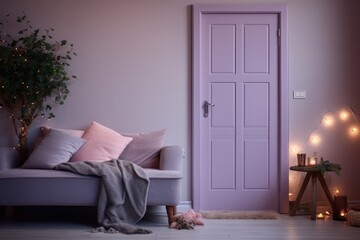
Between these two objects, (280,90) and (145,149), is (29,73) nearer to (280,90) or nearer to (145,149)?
(145,149)

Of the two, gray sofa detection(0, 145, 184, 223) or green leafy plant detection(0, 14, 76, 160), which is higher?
green leafy plant detection(0, 14, 76, 160)

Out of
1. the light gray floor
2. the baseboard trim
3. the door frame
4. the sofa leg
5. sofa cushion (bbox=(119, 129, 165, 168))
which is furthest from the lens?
the door frame

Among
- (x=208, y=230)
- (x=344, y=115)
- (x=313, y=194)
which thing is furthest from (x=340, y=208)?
(x=208, y=230)

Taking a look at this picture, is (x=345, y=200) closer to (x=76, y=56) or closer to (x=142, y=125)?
(x=142, y=125)

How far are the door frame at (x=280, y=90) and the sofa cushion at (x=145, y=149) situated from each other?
43 cm

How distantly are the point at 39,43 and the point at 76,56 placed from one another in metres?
0.42

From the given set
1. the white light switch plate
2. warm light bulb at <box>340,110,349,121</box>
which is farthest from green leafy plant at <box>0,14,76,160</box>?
warm light bulb at <box>340,110,349,121</box>

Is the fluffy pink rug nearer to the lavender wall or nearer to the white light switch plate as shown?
the lavender wall

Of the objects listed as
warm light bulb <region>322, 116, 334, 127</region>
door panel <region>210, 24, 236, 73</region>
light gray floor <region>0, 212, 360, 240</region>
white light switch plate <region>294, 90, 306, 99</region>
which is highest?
door panel <region>210, 24, 236, 73</region>

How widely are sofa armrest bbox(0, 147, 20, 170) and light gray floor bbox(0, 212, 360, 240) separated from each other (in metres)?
0.55

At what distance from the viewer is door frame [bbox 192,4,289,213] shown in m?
4.86

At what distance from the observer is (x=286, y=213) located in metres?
4.82

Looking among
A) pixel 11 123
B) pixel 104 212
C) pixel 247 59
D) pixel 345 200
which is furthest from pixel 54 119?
pixel 345 200

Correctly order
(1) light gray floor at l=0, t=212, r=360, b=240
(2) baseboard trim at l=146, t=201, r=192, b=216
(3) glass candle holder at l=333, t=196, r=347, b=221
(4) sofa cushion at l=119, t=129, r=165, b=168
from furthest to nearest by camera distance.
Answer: (2) baseboard trim at l=146, t=201, r=192, b=216 → (4) sofa cushion at l=119, t=129, r=165, b=168 → (3) glass candle holder at l=333, t=196, r=347, b=221 → (1) light gray floor at l=0, t=212, r=360, b=240
